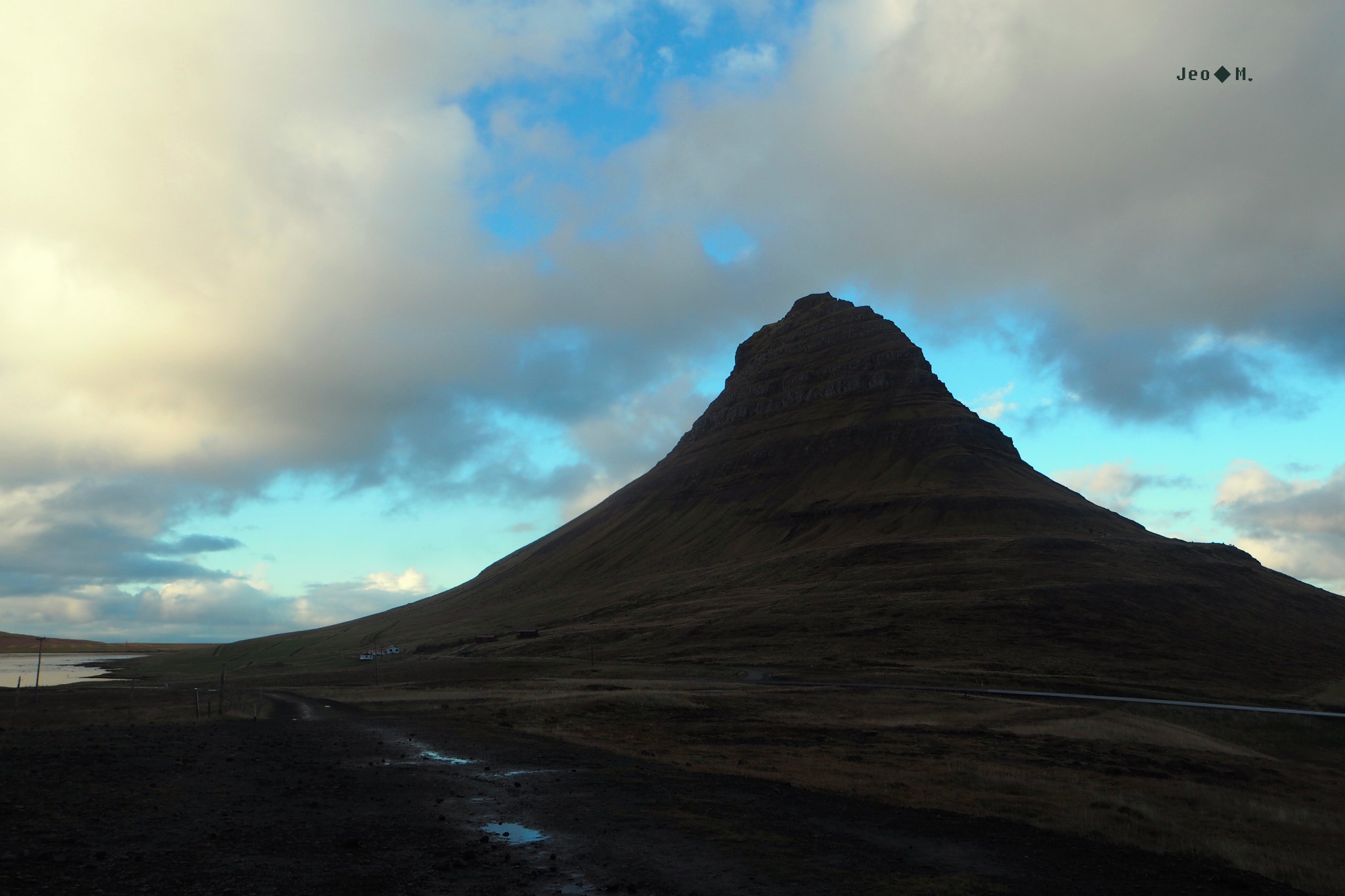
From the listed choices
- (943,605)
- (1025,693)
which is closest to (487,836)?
(1025,693)

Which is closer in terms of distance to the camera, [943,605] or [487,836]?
[487,836]

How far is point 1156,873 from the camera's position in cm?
1747

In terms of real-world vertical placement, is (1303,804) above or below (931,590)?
below

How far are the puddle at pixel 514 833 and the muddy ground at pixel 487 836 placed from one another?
0.65ft

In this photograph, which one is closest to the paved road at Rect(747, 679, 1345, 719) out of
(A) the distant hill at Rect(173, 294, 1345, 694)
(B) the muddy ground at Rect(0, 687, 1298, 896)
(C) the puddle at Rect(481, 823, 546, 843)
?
(A) the distant hill at Rect(173, 294, 1345, 694)

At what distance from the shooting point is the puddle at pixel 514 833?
58.2ft

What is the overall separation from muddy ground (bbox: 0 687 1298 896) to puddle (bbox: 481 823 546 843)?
198 millimetres

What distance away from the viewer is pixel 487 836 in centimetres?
1789

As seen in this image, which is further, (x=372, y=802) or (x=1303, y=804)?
(x=1303, y=804)

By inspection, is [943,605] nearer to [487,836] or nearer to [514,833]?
[514,833]

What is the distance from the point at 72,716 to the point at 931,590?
10566 cm

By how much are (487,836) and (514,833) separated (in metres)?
0.71

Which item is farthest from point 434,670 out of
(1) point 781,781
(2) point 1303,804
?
(2) point 1303,804

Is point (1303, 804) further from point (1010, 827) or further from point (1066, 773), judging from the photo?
point (1010, 827)
